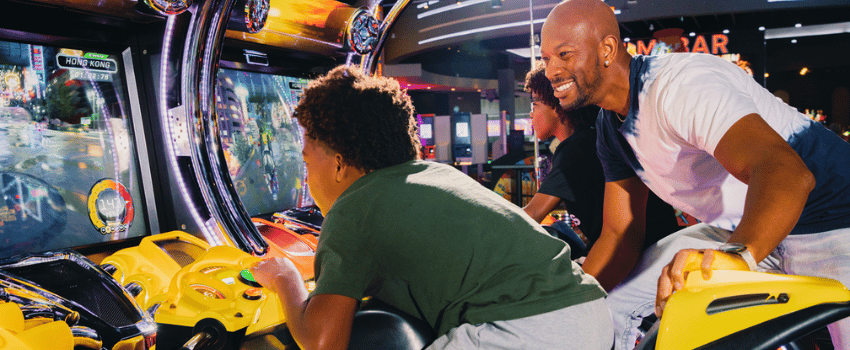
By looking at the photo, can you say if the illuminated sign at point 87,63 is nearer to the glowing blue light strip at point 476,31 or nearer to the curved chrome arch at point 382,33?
the curved chrome arch at point 382,33

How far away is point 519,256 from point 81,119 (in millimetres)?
1842

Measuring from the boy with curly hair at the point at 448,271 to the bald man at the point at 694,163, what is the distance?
0.17m

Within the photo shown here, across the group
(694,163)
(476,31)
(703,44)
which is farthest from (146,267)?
(703,44)

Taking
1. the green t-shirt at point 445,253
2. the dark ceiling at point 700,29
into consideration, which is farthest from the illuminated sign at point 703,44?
the green t-shirt at point 445,253

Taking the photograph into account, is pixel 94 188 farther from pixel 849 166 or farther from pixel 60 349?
pixel 849 166

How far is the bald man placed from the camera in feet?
3.09

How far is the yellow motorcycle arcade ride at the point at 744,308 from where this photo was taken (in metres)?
0.86

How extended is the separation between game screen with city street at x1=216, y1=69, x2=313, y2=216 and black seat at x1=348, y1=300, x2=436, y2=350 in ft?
6.04

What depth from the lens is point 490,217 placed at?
3.29 ft

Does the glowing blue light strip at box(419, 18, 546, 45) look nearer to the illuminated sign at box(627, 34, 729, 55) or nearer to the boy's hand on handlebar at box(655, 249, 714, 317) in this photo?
the illuminated sign at box(627, 34, 729, 55)

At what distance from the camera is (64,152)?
2.01 meters

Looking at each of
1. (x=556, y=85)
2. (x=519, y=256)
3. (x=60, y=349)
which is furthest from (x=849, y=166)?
(x=60, y=349)

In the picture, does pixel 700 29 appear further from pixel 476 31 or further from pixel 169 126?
pixel 169 126

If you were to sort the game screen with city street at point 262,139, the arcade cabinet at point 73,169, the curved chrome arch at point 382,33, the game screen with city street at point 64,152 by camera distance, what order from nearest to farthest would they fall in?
the arcade cabinet at point 73,169, the game screen with city street at point 64,152, the game screen with city street at point 262,139, the curved chrome arch at point 382,33
